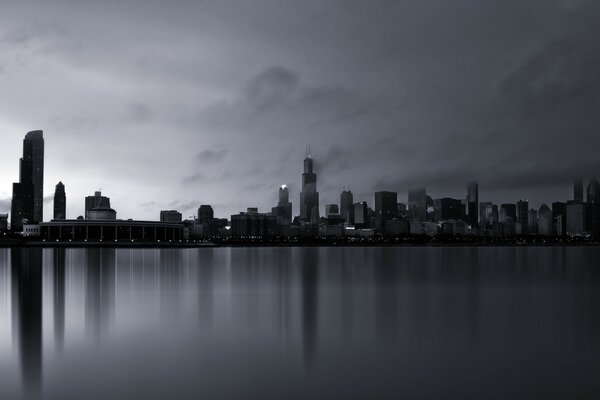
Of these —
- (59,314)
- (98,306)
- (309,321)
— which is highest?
(59,314)

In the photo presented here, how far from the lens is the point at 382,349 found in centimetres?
2064

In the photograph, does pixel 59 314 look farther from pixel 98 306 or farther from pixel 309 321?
pixel 309 321

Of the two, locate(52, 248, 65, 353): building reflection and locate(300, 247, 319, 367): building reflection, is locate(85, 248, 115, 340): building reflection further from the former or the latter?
locate(300, 247, 319, 367): building reflection

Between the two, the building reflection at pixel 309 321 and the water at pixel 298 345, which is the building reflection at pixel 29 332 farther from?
the building reflection at pixel 309 321

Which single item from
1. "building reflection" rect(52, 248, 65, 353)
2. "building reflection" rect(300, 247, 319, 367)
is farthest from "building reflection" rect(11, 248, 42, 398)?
"building reflection" rect(300, 247, 319, 367)

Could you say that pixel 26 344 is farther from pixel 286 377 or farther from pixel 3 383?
pixel 286 377

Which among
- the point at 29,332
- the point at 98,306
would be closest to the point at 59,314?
the point at 98,306

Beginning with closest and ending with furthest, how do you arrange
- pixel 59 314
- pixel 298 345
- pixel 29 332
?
pixel 298 345, pixel 29 332, pixel 59 314

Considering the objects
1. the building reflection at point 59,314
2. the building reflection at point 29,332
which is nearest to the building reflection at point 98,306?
the building reflection at point 59,314

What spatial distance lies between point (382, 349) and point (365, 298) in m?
17.0

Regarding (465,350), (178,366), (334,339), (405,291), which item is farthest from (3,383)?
(405,291)

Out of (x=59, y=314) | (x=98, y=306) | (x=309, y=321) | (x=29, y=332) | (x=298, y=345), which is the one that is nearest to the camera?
(x=298, y=345)

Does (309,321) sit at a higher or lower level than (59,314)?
lower

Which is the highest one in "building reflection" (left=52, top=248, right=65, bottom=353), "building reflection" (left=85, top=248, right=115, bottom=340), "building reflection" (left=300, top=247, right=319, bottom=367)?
"building reflection" (left=52, top=248, right=65, bottom=353)
